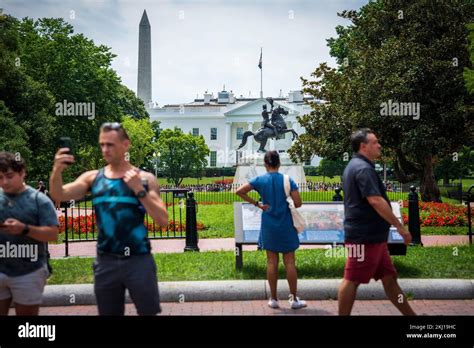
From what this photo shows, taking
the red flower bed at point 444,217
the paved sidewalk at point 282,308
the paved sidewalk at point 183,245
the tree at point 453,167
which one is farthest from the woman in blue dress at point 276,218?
the tree at point 453,167

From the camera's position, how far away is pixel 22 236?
3.95 meters

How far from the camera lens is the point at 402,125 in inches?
763

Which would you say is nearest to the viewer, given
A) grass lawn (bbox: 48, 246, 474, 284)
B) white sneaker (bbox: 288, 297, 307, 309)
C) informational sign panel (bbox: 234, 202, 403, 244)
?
white sneaker (bbox: 288, 297, 307, 309)

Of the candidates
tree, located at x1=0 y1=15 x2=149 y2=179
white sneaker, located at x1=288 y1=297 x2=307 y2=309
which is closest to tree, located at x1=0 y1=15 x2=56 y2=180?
tree, located at x1=0 y1=15 x2=149 y2=179

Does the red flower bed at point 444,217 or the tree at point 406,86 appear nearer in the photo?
the red flower bed at point 444,217

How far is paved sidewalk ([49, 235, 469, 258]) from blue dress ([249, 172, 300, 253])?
173 inches

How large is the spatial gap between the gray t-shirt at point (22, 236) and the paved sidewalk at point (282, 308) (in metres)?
2.00

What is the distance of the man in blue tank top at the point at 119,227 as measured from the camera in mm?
3613

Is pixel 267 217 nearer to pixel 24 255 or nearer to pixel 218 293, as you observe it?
pixel 218 293

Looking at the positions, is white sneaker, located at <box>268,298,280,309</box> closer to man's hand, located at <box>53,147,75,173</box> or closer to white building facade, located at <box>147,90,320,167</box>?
man's hand, located at <box>53,147,75,173</box>

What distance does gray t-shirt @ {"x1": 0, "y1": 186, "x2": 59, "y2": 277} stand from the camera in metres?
3.93

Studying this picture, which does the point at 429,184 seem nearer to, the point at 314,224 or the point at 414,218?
the point at 414,218

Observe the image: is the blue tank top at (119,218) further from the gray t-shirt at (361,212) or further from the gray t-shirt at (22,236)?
the gray t-shirt at (361,212)
